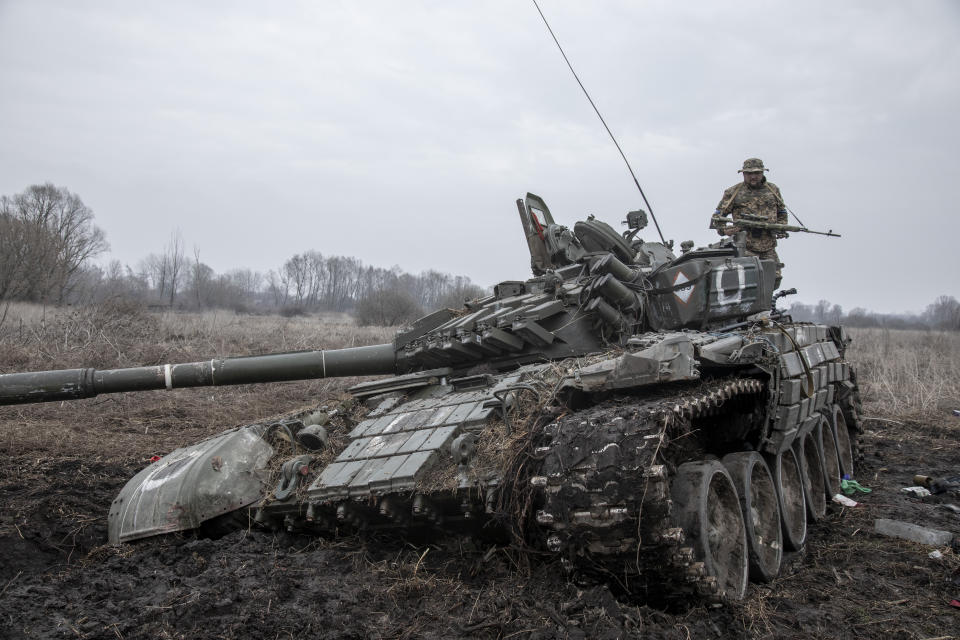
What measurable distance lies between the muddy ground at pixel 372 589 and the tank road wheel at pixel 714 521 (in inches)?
8.1

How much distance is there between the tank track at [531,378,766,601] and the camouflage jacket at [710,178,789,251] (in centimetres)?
606

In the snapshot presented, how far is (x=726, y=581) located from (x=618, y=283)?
2696 millimetres

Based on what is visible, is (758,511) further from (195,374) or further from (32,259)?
(32,259)

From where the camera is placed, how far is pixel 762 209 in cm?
940

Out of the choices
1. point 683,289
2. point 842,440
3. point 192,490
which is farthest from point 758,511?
point 842,440

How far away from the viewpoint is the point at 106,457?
860cm

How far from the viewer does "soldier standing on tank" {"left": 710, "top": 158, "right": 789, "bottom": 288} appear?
9.37 metres

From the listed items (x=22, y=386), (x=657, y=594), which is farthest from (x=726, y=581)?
(x=22, y=386)

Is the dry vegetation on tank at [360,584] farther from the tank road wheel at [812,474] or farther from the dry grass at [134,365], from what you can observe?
the dry grass at [134,365]

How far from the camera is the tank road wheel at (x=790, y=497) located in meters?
6.00

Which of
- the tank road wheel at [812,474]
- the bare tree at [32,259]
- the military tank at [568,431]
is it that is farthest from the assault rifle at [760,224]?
the bare tree at [32,259]

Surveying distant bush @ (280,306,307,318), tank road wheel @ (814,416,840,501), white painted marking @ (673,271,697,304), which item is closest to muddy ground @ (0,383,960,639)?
tank road wheel @ (814,416,840,501)

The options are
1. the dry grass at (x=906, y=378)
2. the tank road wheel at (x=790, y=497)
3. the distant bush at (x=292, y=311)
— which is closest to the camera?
the tank road wheel at (x=790, y=497)

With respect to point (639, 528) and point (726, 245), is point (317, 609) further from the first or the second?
point (726, 245)
